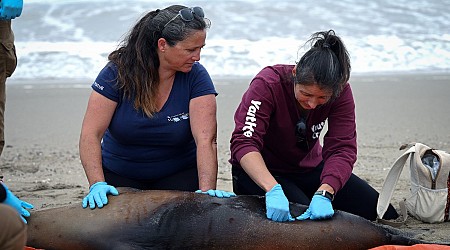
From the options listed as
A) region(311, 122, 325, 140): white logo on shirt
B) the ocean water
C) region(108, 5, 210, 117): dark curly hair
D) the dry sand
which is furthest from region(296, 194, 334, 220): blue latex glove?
the ocean water

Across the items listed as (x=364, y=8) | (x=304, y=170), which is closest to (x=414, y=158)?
(x=304, y=170)

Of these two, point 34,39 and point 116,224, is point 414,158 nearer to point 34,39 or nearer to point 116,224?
point 116,224

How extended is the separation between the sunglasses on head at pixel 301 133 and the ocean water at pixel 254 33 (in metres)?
7.59

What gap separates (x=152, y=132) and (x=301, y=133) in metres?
0.92

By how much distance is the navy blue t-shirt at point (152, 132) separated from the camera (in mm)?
4402

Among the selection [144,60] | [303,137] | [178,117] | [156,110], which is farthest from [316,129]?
[144,60]

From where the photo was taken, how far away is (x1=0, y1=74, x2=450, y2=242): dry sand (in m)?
5.92

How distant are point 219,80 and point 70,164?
190 inches

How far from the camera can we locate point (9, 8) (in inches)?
192

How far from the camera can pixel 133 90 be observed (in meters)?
4.38

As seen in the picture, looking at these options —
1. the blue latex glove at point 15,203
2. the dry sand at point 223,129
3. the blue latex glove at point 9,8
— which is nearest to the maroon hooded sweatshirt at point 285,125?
the dry sand at point 223,129

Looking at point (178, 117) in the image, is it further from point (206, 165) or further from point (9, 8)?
point (9, 8)

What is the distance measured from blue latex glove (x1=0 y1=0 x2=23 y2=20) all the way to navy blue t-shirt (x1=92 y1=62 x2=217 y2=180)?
96 centimetres

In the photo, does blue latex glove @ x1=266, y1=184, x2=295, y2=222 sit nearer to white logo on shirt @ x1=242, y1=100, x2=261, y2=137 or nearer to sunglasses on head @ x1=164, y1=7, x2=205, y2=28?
white logo on shirt @ x1=242, y1=100, x2=261, y2=137
